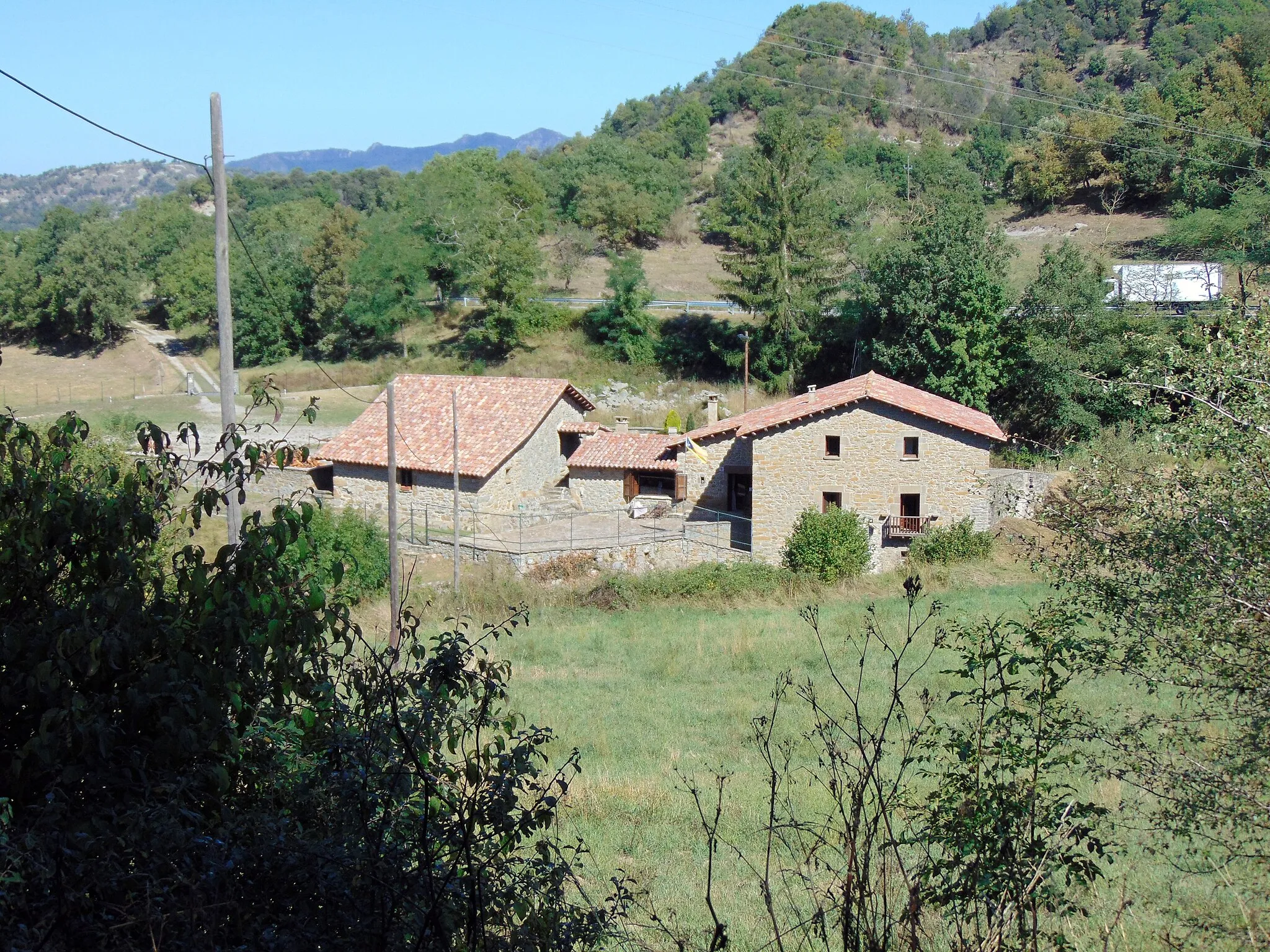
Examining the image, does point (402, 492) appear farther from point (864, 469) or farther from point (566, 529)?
point (864, 469)

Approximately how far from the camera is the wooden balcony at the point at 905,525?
25672 millimetres

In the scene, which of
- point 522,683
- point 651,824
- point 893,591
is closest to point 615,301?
point 893,591

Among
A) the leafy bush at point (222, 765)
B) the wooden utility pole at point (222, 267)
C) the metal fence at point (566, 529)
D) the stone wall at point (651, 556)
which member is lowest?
the stone wall at point (651, 556)

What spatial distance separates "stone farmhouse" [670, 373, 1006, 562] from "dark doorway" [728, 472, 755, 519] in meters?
1.90

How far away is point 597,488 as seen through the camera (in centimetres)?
2919

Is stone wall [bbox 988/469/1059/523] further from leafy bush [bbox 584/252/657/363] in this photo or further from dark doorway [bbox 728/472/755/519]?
leafy bush [bbox 584/252/657/363]

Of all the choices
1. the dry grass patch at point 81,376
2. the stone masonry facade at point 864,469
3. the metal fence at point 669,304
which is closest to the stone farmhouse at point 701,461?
the stone masonry facade at point 864,469

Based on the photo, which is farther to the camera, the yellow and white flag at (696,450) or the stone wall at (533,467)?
the yellow and white flag at (696,450)

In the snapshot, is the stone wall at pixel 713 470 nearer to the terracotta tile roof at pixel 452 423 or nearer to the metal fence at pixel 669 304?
the terracotta tile roof at pixel 452 423

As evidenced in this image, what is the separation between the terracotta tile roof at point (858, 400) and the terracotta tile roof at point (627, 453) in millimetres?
1058

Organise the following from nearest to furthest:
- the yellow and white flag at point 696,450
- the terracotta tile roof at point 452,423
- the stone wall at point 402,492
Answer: the stone wall at point 402,492 → the yellow and white flag at point 696,450 → the terracotta tile roof at point 452,423

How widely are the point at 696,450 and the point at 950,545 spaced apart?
7.25 meters

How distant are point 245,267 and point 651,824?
1991 inches

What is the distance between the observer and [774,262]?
3816 centimetres
